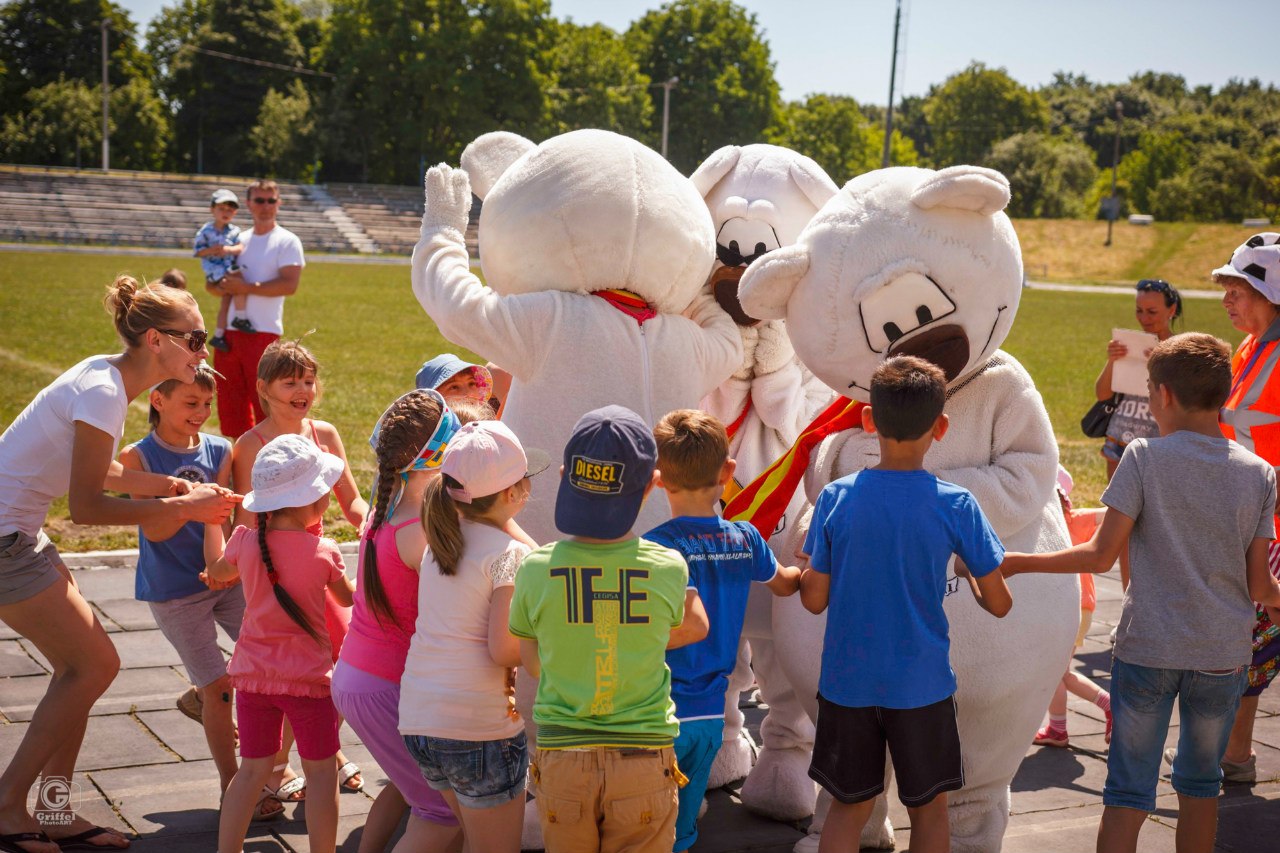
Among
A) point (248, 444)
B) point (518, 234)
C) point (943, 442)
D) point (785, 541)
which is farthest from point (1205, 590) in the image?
point (248, 444)

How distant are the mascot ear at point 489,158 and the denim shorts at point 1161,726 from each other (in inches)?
108

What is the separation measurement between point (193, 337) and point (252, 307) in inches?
186

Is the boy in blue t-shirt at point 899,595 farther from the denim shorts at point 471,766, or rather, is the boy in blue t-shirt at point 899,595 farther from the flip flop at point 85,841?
the flip flop at point 85,841

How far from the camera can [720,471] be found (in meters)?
3.26

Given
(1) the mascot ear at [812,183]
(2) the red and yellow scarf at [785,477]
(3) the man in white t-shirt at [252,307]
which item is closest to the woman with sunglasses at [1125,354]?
(1) the mascot ear at [812,183]

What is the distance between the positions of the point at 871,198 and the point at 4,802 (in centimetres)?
340

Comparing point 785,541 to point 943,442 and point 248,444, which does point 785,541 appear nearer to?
point 943,442

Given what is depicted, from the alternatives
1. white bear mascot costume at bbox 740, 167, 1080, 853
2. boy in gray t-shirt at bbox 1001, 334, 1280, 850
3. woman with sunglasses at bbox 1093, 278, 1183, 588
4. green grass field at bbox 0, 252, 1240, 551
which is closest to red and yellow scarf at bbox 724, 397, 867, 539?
white bear mascot costume at bbox 740, 167, 1080, 853

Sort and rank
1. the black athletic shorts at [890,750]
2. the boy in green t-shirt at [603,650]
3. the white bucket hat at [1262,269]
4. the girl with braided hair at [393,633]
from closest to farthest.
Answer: the boy in green t-shirt at [603,650], the black athletic shorts at [890,750], the girl with braided hair at [393,633], the white bucket hat at [1262,269]

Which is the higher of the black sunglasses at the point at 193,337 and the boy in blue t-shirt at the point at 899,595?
the black sunglasses at the point at 193,337

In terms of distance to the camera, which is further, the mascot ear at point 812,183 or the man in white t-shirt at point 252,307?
the man in white t-shirt at point 252,307

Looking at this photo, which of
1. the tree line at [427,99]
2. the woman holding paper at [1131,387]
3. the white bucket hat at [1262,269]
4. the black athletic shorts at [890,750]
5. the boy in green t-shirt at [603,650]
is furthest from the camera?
the tree line at [427,99]

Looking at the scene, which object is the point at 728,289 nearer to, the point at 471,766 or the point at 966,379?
the point at 966,379

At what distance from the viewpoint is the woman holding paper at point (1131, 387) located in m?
6.63
